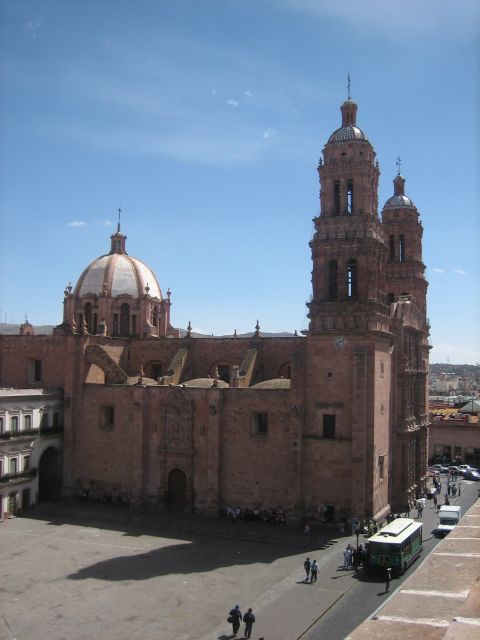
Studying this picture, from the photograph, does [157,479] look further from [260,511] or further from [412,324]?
[412,324]

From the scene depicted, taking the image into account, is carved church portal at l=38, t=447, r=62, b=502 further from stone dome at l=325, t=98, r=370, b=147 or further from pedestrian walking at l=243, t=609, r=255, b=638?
stone dome at l=325, t=98, r=370, b=147

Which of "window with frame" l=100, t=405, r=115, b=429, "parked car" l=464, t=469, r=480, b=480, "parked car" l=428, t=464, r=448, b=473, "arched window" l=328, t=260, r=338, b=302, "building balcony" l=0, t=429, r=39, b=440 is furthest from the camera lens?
"parked car" l=428, t=464, r=448, b=473

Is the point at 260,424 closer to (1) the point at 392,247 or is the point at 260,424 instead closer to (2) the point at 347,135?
(2) the point at 347,135

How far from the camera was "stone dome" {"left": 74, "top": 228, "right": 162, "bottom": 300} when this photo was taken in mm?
49312

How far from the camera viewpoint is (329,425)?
3484cm

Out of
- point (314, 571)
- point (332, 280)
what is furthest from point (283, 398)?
point (314, 571)

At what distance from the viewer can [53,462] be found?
4244 centimetres

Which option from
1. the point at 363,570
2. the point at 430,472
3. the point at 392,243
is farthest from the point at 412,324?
the point at 363,570

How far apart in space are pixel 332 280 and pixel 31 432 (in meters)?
20.1

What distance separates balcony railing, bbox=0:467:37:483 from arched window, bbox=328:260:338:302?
67.2 ft

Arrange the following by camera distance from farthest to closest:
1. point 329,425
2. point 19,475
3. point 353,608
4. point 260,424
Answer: point 19,475, point 260,424, point 329,425, point 353,608

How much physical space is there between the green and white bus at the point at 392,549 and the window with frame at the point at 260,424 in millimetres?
A: 10227

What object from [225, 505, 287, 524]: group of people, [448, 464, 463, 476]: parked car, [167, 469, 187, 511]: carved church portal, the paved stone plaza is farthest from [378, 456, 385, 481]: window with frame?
[448, 464, 463, 476]: parked car

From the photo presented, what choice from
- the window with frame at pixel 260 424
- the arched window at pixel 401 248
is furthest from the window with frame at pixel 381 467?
the arched window at pixel 401 248
